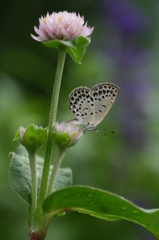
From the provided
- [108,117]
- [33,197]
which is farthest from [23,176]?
[108,117]

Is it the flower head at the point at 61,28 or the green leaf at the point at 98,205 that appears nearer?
the green leaf at the point at 98,205

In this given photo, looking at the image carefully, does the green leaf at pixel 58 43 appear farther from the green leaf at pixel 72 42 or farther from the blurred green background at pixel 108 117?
the blurred green background at pixel 108 117

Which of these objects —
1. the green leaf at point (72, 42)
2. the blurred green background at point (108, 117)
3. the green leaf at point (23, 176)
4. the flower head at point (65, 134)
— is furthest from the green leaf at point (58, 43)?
the blurred green background at point (108, 117)

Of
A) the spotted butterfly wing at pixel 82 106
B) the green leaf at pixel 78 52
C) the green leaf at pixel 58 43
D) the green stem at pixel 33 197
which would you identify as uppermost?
the green leaf at pixel 58 43

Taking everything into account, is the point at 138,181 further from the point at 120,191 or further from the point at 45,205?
the point at 45,205

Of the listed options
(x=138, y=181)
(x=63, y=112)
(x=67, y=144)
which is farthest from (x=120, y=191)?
(x=67, y=144)

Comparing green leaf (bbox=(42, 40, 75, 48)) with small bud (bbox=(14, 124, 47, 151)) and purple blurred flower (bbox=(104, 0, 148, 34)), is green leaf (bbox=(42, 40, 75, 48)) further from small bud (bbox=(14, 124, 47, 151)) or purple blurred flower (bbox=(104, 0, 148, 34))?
purple blurred flower (bbox=(104, 0, 148, 34))
